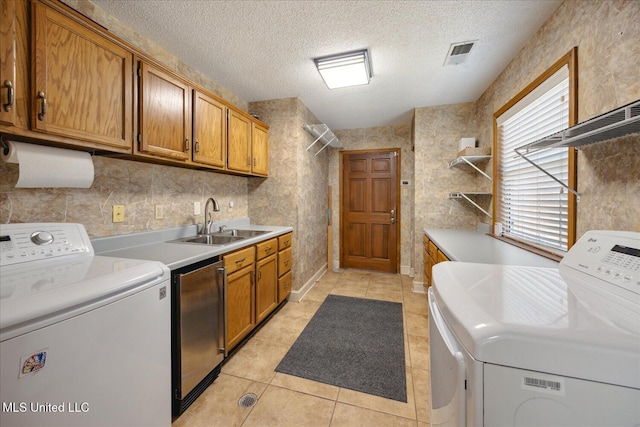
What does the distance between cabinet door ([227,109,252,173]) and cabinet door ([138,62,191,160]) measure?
48 centimetres

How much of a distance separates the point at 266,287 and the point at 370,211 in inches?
96.8

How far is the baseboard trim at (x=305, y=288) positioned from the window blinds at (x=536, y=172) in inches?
90.0

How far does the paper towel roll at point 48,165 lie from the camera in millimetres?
1127

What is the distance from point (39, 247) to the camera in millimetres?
1156

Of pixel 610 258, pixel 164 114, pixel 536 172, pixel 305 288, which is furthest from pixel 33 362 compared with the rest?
pixel 536 172

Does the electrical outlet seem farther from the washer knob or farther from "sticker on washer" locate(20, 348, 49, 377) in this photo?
"sticker on washer" locate(20, 348, 49, 377)

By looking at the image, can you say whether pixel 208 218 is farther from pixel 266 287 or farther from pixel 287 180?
pixel 287 180

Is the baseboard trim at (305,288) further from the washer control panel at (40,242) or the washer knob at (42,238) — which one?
the washer knob at (42,238)

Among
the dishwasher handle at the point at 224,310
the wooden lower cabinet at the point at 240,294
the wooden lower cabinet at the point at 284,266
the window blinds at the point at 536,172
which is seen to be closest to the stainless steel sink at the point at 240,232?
the wooden lower cabinet at the point at 284,266

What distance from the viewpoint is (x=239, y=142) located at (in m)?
2.47

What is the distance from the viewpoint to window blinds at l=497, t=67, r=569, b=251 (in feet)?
5.29

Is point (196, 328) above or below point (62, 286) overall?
below

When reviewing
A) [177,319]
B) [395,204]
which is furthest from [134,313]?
[395,204]

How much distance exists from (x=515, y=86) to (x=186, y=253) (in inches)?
114
